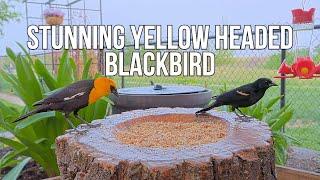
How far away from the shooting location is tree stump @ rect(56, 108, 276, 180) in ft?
2.77

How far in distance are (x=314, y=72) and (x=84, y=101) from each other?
2.79 ft

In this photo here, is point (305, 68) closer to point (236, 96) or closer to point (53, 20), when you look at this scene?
point (236, 96)

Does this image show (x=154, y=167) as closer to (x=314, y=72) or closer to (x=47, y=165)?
(x=314, y=72)

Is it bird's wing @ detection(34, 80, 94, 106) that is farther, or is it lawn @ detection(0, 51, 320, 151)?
lawn @ detection(0, 51, 320, 151)

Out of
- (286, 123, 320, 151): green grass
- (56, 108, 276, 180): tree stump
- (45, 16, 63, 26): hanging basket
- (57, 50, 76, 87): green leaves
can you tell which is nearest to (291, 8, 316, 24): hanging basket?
(56, 108, 276, 180): tree stump

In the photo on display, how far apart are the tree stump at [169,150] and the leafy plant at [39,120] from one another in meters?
0.61

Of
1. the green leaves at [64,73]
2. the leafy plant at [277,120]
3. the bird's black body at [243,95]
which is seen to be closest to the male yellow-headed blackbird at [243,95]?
the bird's black body at [243,95]

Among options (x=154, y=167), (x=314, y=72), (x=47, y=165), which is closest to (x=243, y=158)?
(x=154, y=167)

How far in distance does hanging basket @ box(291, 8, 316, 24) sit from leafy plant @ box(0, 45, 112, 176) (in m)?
1.00

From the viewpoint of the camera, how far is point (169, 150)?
0.93 metres

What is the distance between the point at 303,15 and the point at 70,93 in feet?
3.08

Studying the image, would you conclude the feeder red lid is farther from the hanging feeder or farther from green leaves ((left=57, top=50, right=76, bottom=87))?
green leaves ((left=57, top=50, right=76, bottom=87))

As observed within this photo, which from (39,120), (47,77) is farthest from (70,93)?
(47,77)

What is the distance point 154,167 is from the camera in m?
0.82
